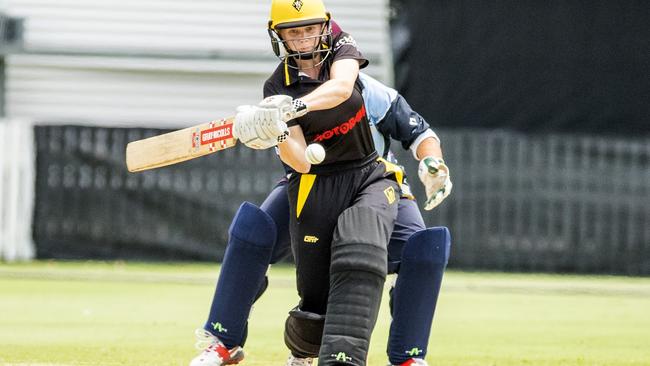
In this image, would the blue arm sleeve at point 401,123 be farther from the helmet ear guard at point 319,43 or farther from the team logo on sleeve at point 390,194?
the helmet ear guard at point 319,43

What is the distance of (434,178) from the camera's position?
21.4ft

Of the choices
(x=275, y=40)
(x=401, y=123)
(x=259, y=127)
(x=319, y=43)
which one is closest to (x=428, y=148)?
(x=401, y=123)

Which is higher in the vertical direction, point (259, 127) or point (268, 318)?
point (259, 127)

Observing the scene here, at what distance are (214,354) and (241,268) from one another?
0.45 meters

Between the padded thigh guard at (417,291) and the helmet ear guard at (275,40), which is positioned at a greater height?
the helmet ear guard at (275,40)

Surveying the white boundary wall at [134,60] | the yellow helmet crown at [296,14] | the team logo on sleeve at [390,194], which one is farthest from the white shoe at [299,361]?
the white boundary wall at [134,60]

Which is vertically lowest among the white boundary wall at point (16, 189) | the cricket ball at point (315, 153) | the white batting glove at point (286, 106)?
the white boundary wall at point (16, 189)

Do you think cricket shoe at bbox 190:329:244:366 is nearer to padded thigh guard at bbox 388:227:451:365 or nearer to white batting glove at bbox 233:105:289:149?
padded thigh guard at bbox 388:227:451:365

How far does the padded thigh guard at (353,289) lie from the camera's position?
6.06 metres

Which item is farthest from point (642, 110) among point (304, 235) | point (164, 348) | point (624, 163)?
point (304, 235)

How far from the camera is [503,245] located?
16.4 m

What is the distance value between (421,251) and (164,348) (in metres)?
2.40

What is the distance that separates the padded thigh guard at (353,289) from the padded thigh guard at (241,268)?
583 mm

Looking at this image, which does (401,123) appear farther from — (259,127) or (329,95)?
(259,127)
